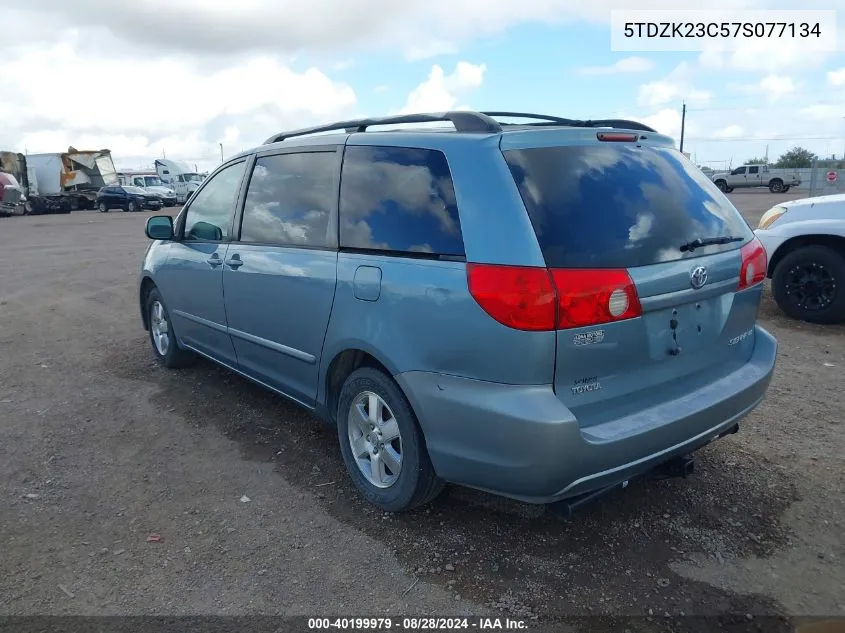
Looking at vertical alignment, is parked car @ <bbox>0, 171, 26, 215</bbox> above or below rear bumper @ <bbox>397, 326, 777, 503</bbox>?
above

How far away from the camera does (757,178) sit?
41.4 metres

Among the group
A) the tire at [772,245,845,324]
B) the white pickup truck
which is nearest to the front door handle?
the tire at [772,245,845,324]

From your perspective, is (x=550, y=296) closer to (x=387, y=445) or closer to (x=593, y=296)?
(x=593, y=296)

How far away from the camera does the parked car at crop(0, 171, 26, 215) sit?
31.0 meters

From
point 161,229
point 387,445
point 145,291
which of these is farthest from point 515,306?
point 145,291

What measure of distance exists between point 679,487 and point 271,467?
2.24 meters

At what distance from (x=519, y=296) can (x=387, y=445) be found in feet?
3.66

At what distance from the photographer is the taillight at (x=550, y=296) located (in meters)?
2.50

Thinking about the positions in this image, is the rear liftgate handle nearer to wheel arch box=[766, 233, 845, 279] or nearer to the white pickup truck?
wheel arch box=[766, 233, 845, 279]

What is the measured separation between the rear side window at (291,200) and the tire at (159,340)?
1668 millimetres

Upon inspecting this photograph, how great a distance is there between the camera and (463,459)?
9.00 ft

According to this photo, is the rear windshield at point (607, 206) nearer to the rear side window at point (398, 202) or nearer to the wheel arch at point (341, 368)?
the rear side window at point (398, 202)

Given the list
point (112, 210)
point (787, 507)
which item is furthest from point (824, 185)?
point (112, 210)

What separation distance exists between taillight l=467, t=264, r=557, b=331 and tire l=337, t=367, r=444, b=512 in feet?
2.28
